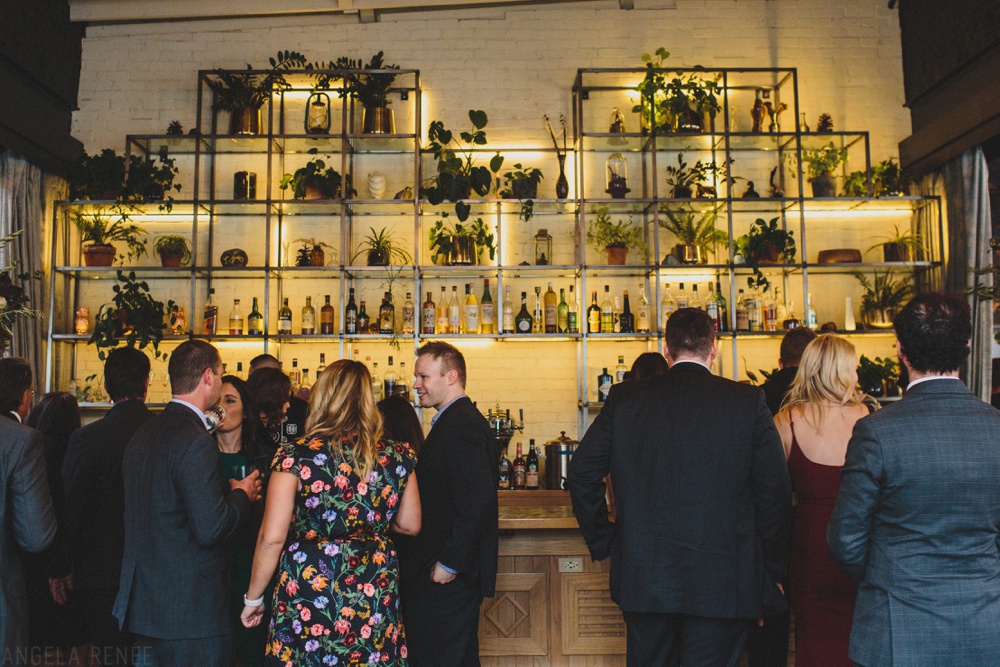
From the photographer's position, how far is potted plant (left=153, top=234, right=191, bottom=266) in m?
5.72

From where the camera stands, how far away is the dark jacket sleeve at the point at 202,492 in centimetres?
243

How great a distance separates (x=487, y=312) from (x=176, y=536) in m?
3.49

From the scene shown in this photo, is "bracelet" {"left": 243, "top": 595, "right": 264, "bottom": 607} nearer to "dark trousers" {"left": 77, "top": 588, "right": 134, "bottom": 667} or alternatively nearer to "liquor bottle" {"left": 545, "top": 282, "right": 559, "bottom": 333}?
"dark trousers" {"left": 77, "top": 588, "right": 134, "bottom": 667}

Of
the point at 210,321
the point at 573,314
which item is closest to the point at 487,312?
the point at 573,314

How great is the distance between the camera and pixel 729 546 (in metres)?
2.57

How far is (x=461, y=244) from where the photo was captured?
18.7 feet

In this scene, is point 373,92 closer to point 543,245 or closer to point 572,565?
point 543,245

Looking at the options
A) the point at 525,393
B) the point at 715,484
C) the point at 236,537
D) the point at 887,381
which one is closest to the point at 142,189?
the point at 525,393

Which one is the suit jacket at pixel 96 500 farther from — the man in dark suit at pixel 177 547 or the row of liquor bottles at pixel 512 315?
the row of liquor bottles at pixel 512 315

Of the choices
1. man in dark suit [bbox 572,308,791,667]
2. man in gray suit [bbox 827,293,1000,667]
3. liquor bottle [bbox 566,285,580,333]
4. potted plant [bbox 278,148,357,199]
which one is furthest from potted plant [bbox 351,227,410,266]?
man in gray suit [bbox 827,293,1000,667]

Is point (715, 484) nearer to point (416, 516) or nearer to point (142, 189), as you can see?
point (416, 516)

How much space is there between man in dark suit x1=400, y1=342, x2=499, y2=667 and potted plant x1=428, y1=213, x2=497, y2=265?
2739mm

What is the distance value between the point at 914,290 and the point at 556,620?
389 centimetres

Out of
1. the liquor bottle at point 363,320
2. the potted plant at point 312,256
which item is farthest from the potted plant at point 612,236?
the potted plant at point 312,256
